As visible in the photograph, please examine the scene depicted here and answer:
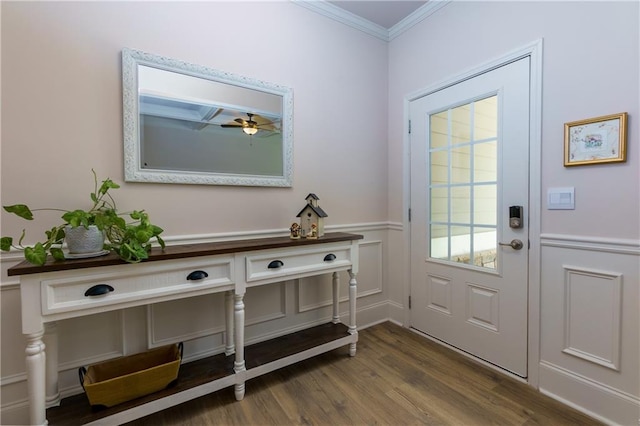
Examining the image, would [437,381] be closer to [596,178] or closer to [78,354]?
[596,178]

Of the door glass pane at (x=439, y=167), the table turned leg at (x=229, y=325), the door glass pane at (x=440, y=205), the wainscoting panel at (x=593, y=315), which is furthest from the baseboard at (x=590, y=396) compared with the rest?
the table turned leg at (x=229, y=325)

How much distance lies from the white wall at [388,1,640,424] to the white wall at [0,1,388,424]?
123 cm

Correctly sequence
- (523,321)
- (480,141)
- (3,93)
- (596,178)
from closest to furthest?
(3,93)
(596,178)
(523,321)
(480,141)

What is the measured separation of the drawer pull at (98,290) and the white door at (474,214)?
7.16 feet

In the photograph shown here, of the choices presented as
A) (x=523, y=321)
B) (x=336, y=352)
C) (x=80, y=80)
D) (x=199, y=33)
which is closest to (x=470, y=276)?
(x=523, y=321)

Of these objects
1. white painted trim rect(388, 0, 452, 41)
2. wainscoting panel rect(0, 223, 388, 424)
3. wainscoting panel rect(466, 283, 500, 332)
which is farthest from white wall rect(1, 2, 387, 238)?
wainscoting panel rect(466, 283, 500, 332)

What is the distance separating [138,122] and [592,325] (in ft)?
9.16

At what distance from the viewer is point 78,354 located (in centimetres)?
159

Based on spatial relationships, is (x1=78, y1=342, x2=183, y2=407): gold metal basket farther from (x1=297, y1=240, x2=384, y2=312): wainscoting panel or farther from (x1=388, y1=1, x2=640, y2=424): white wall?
(x1=388, y1=1, x2=640, y2=424): white wall

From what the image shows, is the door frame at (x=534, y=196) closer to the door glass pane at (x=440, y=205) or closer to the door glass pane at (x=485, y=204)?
the door glass pane at (x=485, y=204)

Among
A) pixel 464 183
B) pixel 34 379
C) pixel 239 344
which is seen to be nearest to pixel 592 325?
pixel 464 183

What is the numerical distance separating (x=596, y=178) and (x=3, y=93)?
3053 millimetres

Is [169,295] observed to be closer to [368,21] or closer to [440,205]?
[440,205]

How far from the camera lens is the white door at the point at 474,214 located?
1855 mm
